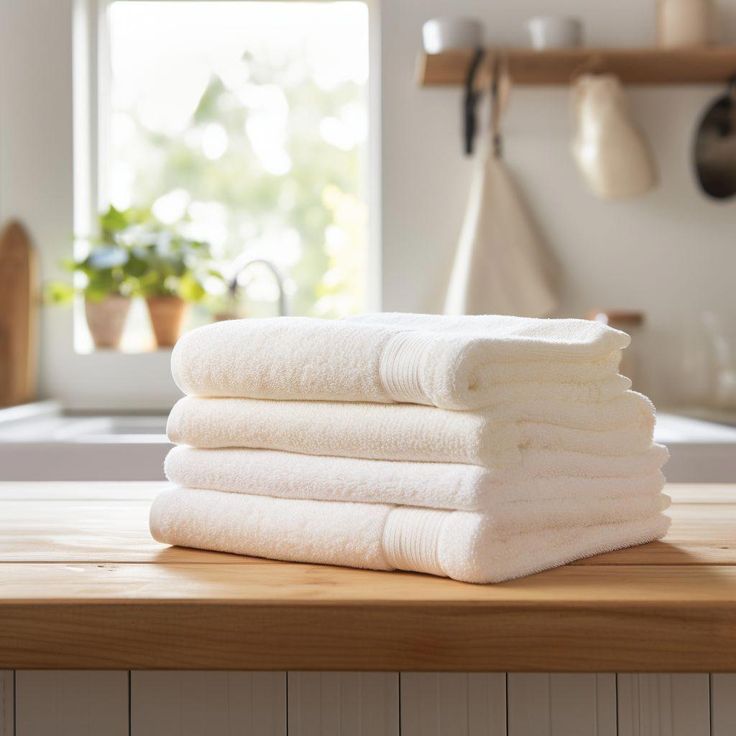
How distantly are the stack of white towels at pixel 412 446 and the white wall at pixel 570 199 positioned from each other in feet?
5.40

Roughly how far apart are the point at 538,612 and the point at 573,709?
8.2 inches

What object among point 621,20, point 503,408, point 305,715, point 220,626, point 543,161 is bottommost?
point 305,715

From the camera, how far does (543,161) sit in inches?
93.1

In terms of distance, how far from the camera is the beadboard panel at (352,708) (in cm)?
69

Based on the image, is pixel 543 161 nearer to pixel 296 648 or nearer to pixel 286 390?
pixel 286 390

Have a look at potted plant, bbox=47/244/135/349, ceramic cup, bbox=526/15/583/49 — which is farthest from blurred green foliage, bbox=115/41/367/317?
ceramic cup, bbox=526/15/583/49

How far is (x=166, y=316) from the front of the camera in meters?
2.37

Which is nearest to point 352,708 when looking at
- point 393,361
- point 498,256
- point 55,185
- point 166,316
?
point 393,361

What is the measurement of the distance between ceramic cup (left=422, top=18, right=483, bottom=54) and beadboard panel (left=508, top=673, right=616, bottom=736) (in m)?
1.70

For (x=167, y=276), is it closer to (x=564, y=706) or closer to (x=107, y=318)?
(x=107, y=318)

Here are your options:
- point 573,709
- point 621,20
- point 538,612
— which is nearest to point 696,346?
point 621,20

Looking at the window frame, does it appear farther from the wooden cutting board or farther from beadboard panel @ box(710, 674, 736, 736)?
beadboard panel @ box(710, 674, 736, 736)

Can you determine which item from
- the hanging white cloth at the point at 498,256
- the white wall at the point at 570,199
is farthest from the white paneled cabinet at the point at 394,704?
the white wall at the point at 570,199

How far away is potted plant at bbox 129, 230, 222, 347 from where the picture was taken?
2.32 m
